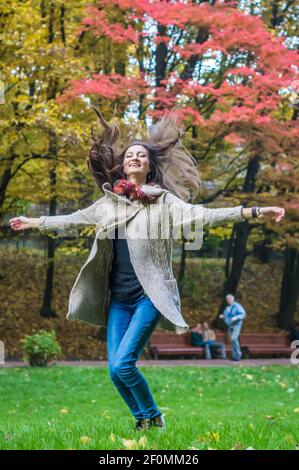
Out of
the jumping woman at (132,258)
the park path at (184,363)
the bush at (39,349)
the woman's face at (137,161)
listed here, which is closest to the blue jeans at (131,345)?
the jumping woman at (132,258)

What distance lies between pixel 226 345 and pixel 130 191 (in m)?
14.9

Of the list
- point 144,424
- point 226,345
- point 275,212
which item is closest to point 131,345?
point 144,424

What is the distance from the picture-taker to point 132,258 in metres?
4.86

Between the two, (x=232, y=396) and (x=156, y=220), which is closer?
(x=156, y=220)

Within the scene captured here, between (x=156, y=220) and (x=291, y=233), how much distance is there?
14.0 meters

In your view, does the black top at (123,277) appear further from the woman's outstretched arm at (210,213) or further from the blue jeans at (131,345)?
the woman's outstretched arm at (210,213)

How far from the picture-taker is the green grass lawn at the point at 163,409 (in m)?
4.25

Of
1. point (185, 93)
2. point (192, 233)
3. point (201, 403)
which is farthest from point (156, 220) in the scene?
point (185, 93)

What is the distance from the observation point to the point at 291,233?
18.4 metres

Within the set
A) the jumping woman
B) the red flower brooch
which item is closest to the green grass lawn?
the jumping woman

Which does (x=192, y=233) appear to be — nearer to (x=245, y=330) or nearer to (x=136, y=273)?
(x=136, y=273)

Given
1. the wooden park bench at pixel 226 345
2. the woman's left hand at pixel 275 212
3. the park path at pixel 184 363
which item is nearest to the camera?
the woman's left hand at pixel 275 212

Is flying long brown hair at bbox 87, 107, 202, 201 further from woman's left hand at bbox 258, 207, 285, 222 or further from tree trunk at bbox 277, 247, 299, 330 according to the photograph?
tree trunk at bbox 277, 247, 299, 330

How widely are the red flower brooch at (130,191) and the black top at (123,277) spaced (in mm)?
279
